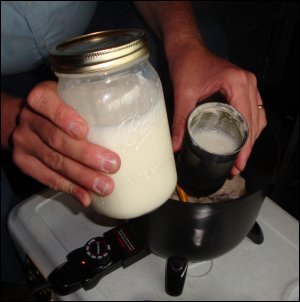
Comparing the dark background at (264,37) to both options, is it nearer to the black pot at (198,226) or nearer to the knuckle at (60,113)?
the black pot at (198,226)

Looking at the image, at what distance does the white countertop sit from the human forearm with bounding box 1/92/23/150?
129mm

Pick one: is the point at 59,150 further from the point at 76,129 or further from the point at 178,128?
the point at 178,128

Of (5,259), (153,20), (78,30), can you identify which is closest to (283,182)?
(153,20)

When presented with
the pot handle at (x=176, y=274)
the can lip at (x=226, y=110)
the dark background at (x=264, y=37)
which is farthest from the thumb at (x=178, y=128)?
the dark background at (x=264, y=37)

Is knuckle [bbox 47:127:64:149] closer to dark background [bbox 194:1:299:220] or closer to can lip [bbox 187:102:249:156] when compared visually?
can lip [bbox 187:102:249:156]

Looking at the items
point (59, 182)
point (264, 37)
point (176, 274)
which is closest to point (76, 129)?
point (59, 182)

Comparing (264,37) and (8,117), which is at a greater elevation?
(8,117)

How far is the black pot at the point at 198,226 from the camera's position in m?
0.42

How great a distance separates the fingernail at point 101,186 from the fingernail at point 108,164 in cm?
2

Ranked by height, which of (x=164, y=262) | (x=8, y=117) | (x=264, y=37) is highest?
(x=8, y=117)

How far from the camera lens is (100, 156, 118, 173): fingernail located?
351mm

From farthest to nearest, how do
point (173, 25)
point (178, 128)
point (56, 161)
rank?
point (173, 25) → point (178, 128) → point (56, 161)

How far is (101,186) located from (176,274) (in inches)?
7.7

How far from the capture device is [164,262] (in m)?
0.56
